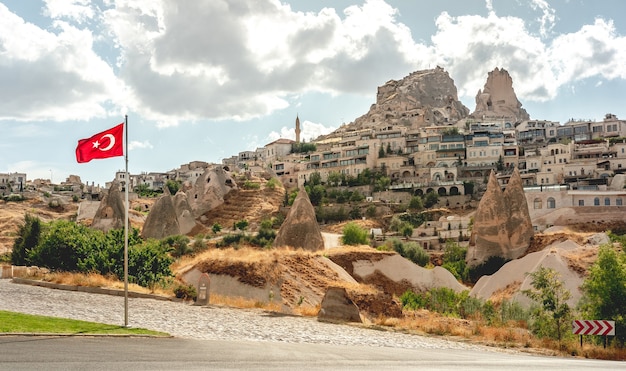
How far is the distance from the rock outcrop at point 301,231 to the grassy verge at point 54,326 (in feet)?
69.0

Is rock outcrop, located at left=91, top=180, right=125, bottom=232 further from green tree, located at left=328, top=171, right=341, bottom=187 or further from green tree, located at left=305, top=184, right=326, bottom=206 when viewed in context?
green tree, located at left=328, top=171, right=341, bottom=187

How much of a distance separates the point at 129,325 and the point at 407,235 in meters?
48.6

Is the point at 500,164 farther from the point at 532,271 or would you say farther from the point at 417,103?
the point at 417,103

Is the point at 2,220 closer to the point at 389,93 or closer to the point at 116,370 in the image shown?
the point at 116,370

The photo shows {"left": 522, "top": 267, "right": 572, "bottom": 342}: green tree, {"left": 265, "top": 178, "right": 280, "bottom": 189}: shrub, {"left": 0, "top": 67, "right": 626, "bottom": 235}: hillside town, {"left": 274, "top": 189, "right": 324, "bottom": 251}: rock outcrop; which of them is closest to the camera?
{"left": 522, "top": 267, "right": 572, "bottom": 342}: green tree

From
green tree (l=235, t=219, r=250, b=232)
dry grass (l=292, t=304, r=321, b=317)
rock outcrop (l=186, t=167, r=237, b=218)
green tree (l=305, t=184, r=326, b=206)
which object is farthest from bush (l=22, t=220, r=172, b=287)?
green tree (l=305, t=184, r=326, b=206)

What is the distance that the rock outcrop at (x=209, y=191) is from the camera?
71.6 m

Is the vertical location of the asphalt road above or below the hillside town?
below

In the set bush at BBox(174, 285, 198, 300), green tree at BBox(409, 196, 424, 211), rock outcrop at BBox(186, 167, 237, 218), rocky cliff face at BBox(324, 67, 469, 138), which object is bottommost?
bush at BBox(174, 285, 198, 300)

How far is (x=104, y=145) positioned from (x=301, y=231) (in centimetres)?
2085

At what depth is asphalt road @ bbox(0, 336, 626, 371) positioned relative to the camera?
10.9 metres

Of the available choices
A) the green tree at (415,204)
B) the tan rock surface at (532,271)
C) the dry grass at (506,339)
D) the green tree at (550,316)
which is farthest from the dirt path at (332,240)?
the green tree at (550,316)

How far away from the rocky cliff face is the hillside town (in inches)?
24.3

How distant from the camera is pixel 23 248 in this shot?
1522 inches
